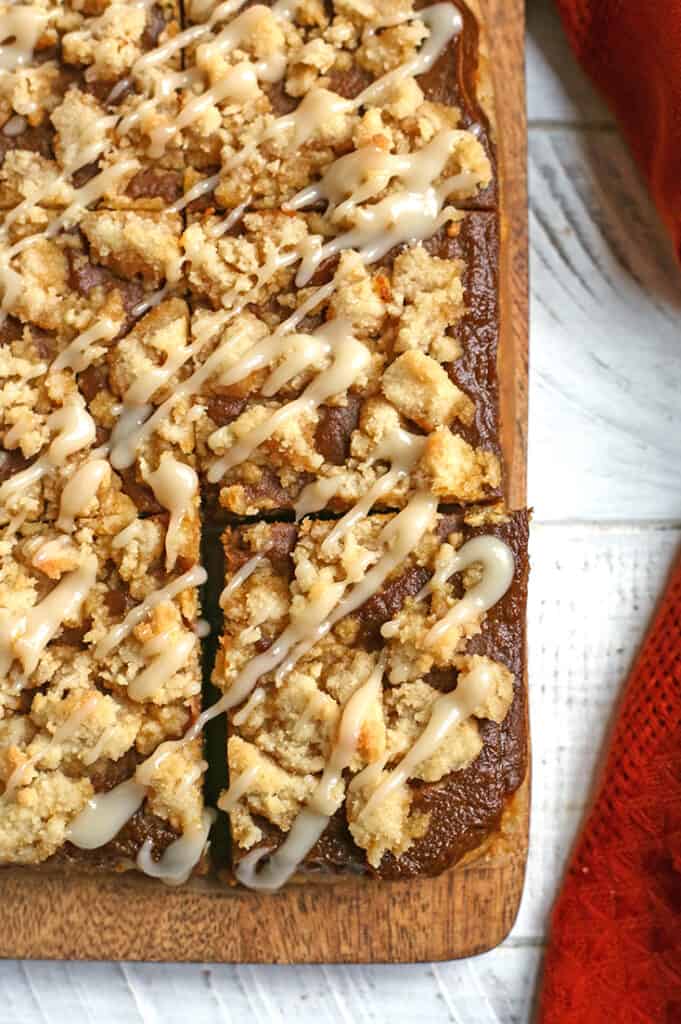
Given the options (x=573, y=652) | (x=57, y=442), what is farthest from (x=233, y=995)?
(x=57, y=442)

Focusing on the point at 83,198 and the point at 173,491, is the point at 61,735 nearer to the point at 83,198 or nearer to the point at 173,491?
the point at 173,491

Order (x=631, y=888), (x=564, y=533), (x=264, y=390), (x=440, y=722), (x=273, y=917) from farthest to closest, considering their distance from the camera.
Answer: (x=564, y=533), (x=631, y=888), (x=273, y=917), (x=264, y=390), (x=440, y=722)

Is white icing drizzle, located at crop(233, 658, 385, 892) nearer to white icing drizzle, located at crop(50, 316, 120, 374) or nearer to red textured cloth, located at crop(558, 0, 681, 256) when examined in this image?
white icing drizzle, located at crop(50, 316, 120, 374)

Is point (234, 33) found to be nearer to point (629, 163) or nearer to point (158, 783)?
point (629, 163)

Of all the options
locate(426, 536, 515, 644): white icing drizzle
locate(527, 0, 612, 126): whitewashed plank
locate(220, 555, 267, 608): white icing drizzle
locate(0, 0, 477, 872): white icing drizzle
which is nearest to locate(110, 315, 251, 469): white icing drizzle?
locate(0, 0, 477, 872): white icing drizzle

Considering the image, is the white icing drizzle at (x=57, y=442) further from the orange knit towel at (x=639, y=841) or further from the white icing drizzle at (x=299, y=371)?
the orange knit towel at (x=639, y=841)

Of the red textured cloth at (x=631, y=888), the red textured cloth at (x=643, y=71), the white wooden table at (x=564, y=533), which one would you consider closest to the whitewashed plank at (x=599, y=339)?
the white wooden table at (x=564, y=533)
